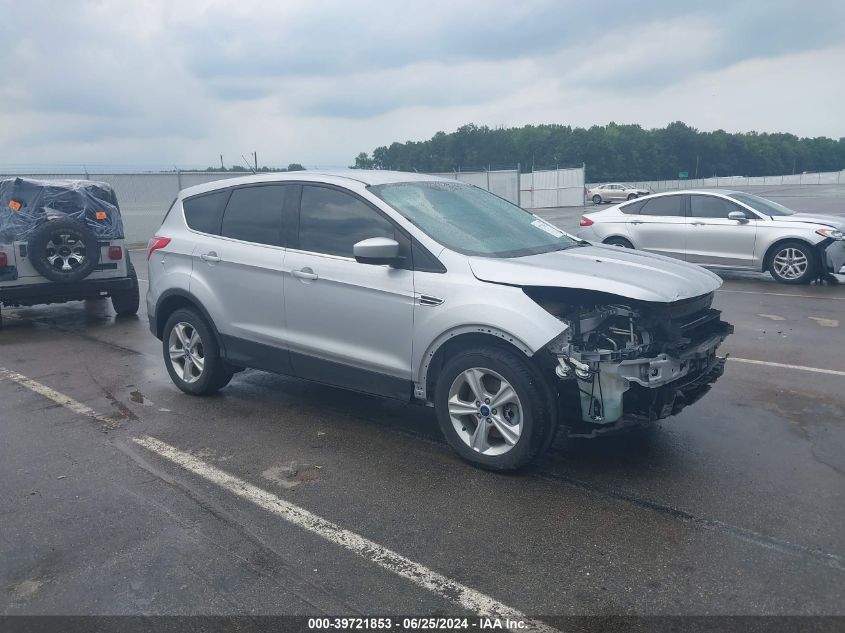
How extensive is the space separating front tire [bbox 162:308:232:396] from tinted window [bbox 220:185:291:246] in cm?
83

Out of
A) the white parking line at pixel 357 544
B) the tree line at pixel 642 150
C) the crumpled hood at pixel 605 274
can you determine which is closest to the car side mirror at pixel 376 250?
the crumpled hood at pixel 605 274

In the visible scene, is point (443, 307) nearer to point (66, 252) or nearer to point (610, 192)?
point (66, 252)

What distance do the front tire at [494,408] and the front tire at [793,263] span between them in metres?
9.11

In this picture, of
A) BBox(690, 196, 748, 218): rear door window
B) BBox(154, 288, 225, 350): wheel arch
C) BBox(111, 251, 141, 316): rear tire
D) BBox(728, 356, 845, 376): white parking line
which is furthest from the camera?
BBox(690, 196, 748, 218): rear door window

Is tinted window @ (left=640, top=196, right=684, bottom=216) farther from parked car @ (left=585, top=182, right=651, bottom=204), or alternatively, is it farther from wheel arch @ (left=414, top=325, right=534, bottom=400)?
parked car @ (left=585, top=182, right=651, bottom=204)

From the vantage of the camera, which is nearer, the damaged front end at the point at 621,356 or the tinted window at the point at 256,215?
the damaged front end at the point at 621,356

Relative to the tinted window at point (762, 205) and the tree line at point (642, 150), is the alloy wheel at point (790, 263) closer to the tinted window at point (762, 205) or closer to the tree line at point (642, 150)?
the tinted window at point (762, 205)

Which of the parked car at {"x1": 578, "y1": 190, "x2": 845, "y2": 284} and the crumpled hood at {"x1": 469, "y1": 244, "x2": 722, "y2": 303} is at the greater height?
the crumpled hood at {"x1": 469, "y1": 244, "x2": 722, "y2": 303}

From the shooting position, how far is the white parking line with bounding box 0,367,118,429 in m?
5.84

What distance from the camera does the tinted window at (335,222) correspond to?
5102 mm

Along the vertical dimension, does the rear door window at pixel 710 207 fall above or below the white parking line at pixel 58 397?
above

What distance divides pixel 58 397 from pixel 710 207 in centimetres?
1045

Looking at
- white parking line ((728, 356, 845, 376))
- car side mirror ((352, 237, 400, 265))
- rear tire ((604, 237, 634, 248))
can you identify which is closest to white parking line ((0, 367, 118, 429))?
car side mirror ((352, 237, 400, 265))

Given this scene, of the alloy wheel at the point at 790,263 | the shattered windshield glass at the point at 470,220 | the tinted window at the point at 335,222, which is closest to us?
the shattered windshield glass at the point at 470,220
